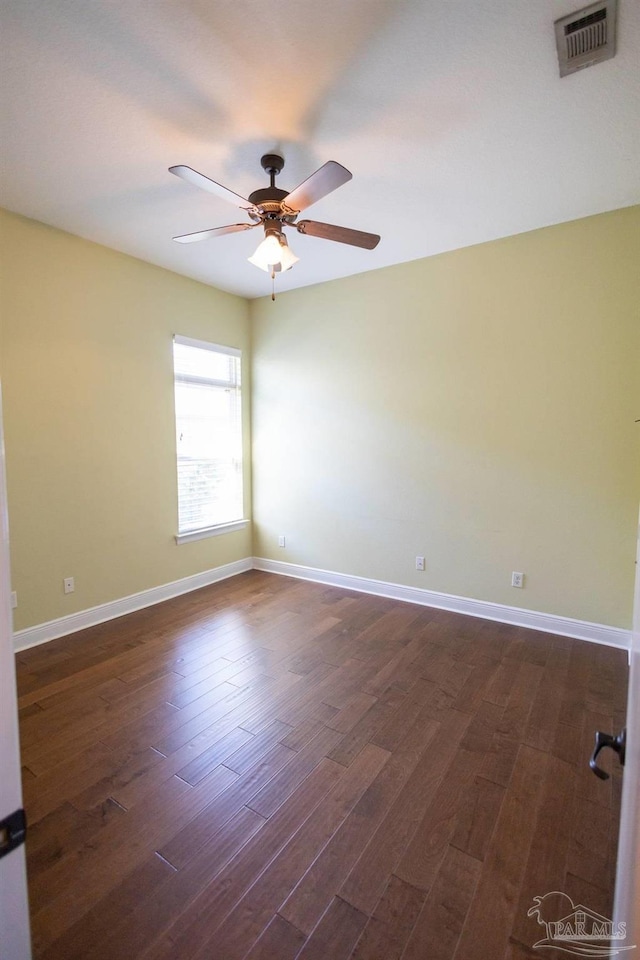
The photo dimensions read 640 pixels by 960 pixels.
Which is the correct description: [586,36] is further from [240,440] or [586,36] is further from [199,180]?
[240,440]

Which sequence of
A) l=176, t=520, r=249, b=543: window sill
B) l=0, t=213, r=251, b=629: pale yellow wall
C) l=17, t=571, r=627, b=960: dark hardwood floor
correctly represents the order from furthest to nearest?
1. l=176, t=520, r=249, b=543: window sill
2. l=0, t=213, r=251, b=629: pale yellow wall
3. l=17, t=571, r=627, b=960: dark hardwood floor

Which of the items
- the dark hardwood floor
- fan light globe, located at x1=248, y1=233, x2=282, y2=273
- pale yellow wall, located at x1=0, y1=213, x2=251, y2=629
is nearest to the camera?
the dark hardwood floor

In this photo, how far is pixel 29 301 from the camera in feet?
9.02

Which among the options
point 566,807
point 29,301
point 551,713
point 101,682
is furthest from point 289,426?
point 566,807

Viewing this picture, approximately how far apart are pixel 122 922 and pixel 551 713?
6.66 feet

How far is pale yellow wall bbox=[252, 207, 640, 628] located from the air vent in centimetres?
143

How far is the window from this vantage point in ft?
12.7

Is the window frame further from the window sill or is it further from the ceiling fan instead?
the ceiling fan

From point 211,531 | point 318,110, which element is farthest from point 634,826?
point 211,531

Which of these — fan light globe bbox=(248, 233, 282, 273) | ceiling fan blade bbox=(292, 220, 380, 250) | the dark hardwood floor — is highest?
ceiling fan blade bbox=(292, 220, 380, 250)

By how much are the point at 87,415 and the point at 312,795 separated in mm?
2849

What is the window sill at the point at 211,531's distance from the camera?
388cm

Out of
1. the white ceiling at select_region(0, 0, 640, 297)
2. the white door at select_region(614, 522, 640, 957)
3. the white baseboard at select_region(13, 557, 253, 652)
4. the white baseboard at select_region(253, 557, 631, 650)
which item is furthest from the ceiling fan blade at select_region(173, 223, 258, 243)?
the white baseboard at select_region(253, 557, 631, 650)

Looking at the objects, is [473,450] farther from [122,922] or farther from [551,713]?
[122,922]
